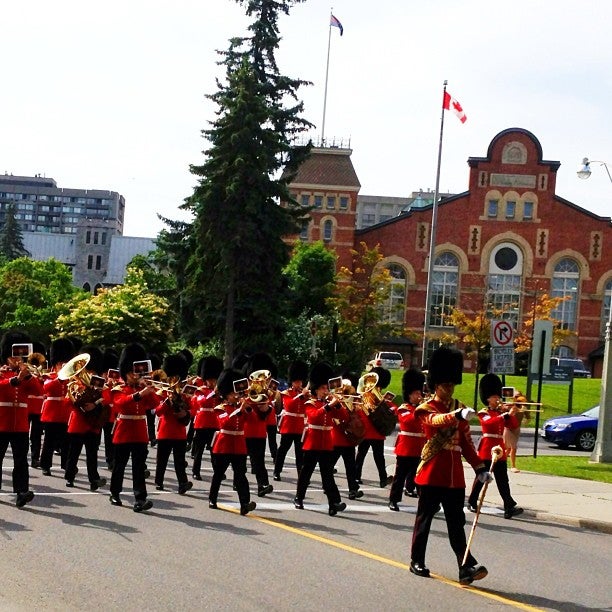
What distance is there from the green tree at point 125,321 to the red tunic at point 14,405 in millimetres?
41979

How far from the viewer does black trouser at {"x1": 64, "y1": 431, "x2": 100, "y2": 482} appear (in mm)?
15680

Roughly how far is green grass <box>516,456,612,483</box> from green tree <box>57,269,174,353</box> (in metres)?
34.3

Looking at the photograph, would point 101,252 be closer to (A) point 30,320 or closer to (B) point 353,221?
(A) point 30,320

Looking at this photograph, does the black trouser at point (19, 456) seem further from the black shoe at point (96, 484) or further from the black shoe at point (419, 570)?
the black shoe at point (419, 570)

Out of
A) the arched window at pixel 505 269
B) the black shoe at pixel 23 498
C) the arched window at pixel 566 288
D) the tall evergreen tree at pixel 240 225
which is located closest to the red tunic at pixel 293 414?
the black shoe at pixel 23 498

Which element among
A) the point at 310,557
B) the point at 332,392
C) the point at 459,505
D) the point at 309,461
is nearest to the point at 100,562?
the point at 310,557

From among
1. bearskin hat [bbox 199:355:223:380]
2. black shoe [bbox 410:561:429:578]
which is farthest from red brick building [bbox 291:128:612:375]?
black shoe [bbox 410:561:429:578]

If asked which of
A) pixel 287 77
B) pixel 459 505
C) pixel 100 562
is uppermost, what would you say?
pixel 287 77

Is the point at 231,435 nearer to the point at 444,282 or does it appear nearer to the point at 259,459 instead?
the point at 259,459

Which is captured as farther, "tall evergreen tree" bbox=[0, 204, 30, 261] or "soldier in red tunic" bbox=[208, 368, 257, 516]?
"tall evergreen tree" bbox=[0, 204, 30, 261]

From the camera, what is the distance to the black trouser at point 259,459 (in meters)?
16.0

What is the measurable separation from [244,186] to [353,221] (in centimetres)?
3675

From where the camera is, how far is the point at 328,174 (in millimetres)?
78000

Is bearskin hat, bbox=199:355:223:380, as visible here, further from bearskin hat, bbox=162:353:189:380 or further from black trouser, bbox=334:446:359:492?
black trouser, bbox=334:446:359:492
